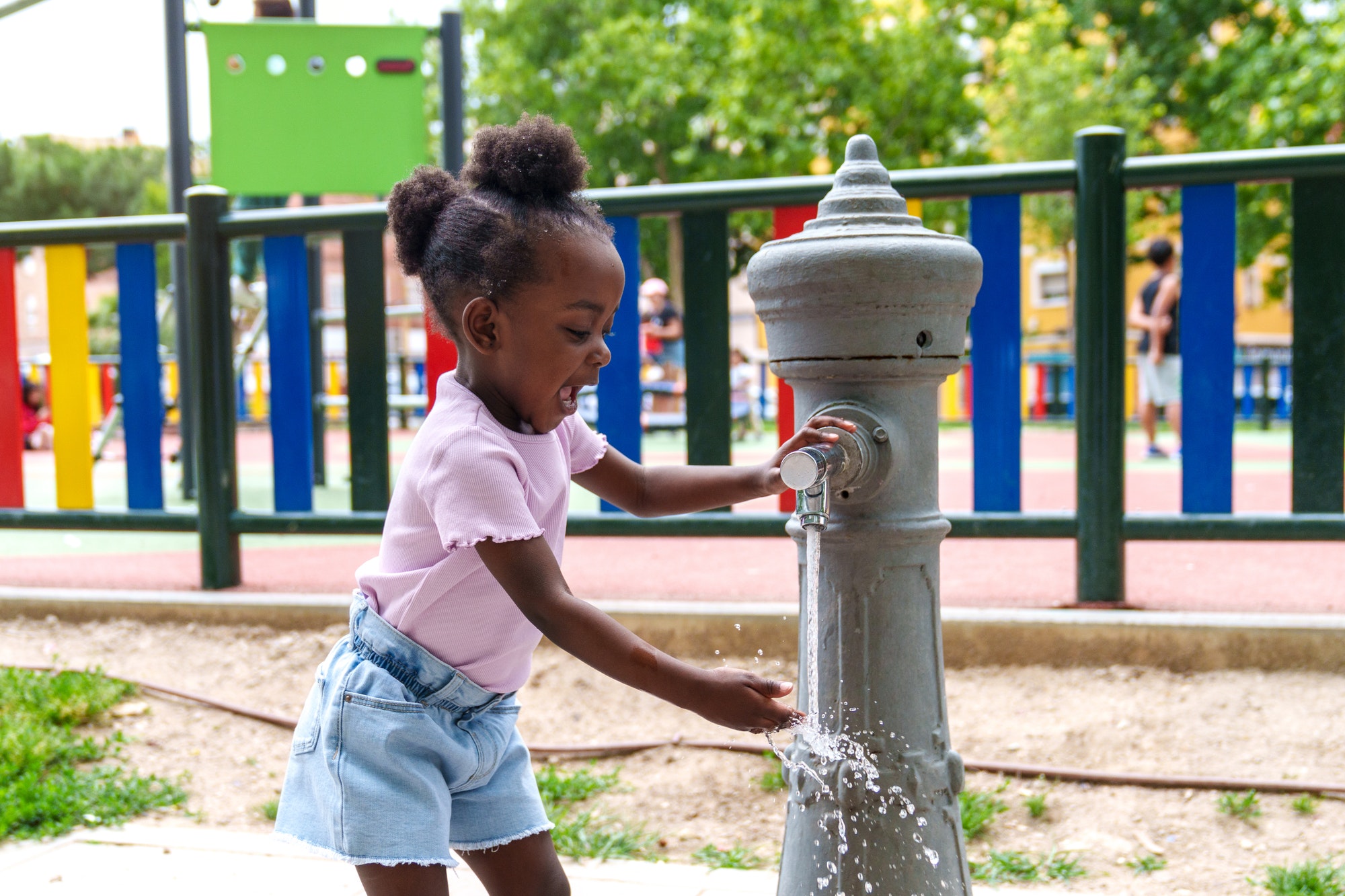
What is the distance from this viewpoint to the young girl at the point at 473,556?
1531 mm

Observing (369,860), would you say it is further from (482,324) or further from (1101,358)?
(1101,358)

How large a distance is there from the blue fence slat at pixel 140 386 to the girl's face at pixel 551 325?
116 inches

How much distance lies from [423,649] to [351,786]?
20 centimetres

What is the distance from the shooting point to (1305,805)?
8.13 feet

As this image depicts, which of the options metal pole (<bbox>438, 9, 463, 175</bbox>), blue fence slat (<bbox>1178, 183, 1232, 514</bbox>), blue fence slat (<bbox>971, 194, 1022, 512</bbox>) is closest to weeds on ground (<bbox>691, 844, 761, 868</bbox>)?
blue fence slat (<bbox>971, 194, 1022, 512</bbox>)

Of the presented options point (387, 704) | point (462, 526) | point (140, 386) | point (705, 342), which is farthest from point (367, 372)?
point (462, 526)

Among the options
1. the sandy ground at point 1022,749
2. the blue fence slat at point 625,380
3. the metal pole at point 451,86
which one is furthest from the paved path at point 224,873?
the metal pole at point 451,86

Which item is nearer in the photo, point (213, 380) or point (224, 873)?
point (224, 873)

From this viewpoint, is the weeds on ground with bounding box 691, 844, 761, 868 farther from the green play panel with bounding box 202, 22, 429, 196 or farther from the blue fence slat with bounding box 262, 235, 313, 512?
the green play panel with bounding box 202, 22, 429, 196

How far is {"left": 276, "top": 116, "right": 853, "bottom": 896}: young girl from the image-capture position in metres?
1.53

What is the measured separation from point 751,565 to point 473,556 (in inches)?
117

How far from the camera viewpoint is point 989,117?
21828 millimetres

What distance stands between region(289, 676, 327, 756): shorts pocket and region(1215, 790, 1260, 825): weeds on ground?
1.85m

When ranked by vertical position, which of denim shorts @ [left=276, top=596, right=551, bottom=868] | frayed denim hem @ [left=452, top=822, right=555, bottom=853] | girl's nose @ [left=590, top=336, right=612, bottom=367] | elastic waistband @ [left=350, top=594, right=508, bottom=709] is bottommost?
frayed denim hem @ [left=452, top=822, right=555, bottom=853]
